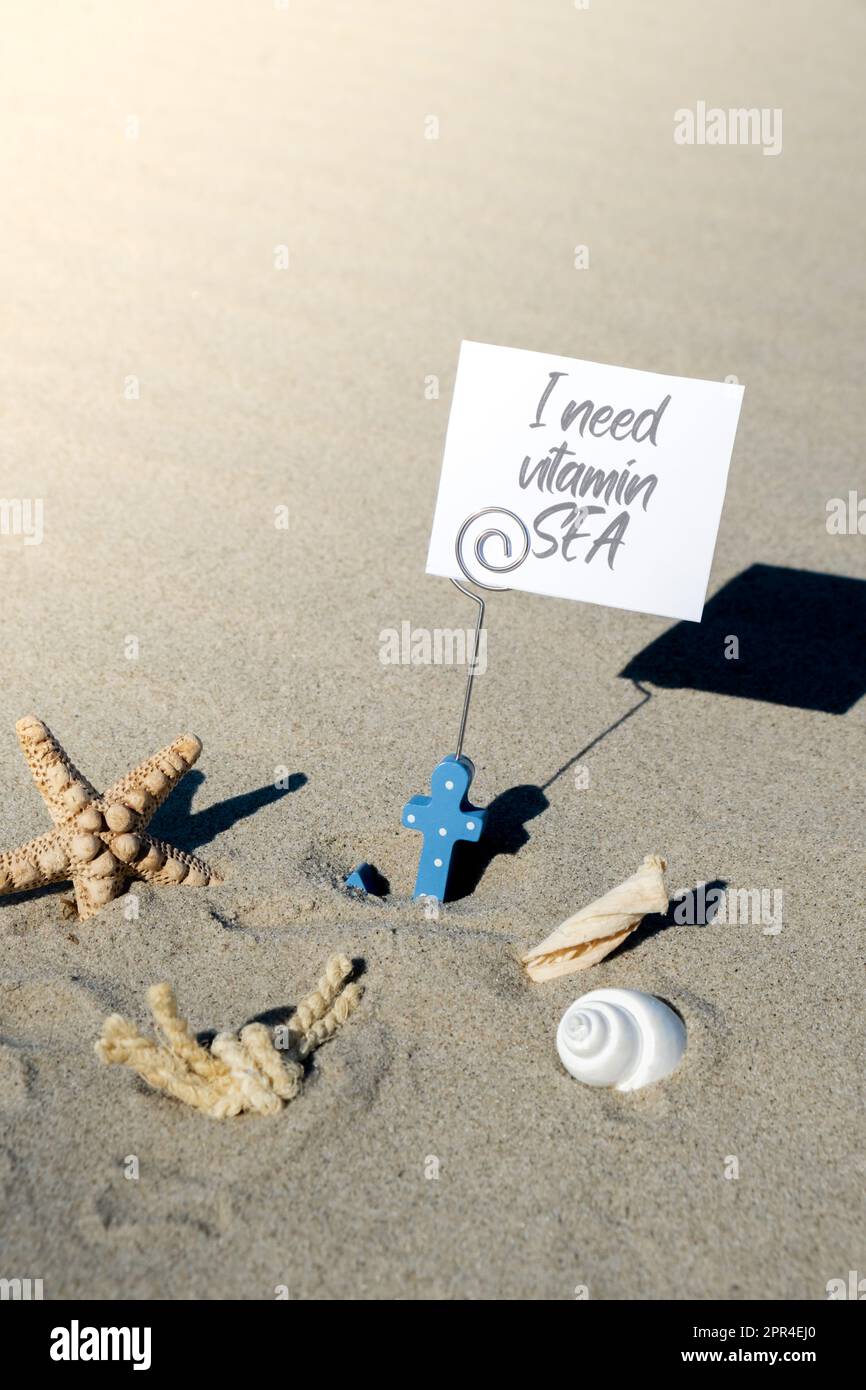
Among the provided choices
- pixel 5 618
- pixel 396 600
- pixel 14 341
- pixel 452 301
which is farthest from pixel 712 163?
pixel 5 618

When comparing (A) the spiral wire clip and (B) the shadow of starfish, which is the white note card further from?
(B) the shadow of starfish

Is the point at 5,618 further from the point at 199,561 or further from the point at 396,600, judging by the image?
the point at 396,600

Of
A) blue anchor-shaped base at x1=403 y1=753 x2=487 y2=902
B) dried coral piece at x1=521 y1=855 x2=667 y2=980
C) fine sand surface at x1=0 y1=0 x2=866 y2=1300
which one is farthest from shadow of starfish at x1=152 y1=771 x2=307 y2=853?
dried coral piece at x1=521 y1=855 x2=667 y2=980

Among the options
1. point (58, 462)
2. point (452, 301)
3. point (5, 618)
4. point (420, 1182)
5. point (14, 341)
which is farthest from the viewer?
point (452, 301)

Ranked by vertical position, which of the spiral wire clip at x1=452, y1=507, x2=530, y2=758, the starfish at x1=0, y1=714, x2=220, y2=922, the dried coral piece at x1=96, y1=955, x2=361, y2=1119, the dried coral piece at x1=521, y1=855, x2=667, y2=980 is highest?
the spiral wire clip at x1=452, y1=507, x2=530, y2=758

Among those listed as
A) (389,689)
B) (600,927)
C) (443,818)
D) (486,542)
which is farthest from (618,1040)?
(389,689)

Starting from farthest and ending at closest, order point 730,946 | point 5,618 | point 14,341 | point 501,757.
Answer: point 14,341 → point 5,618 → point 501,757 → point 730,946

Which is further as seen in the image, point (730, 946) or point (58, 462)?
point (58, 462)
